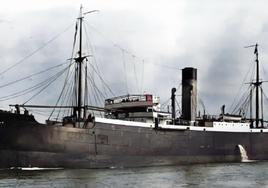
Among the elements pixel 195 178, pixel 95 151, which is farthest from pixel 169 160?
pixel 195 178

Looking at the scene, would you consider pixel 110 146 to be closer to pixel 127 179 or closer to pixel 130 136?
pixel 130 136

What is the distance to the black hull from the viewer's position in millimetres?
33250

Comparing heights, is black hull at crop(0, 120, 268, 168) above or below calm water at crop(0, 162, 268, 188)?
above

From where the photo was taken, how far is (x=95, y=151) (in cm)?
3628

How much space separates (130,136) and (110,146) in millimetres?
2234

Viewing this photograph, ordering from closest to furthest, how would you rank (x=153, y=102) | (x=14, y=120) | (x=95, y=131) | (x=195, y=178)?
1. (x=195, y=178)
2. (x=14, y=120)
3. (x=95, y=131)
4. (x=153, y=102)

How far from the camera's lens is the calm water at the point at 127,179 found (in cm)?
2636

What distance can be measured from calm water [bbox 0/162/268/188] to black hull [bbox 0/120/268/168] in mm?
1877

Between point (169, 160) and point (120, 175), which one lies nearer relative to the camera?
point (120, 175)

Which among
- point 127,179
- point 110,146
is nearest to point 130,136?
point 110,146

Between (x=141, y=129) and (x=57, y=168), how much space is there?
8.44m

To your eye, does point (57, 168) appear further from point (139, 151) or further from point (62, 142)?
point (139, 151)

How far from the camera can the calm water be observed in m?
26.4

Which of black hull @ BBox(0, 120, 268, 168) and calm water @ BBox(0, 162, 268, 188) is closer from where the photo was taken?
calm water @ BBox(0, 162, 268, 188)
